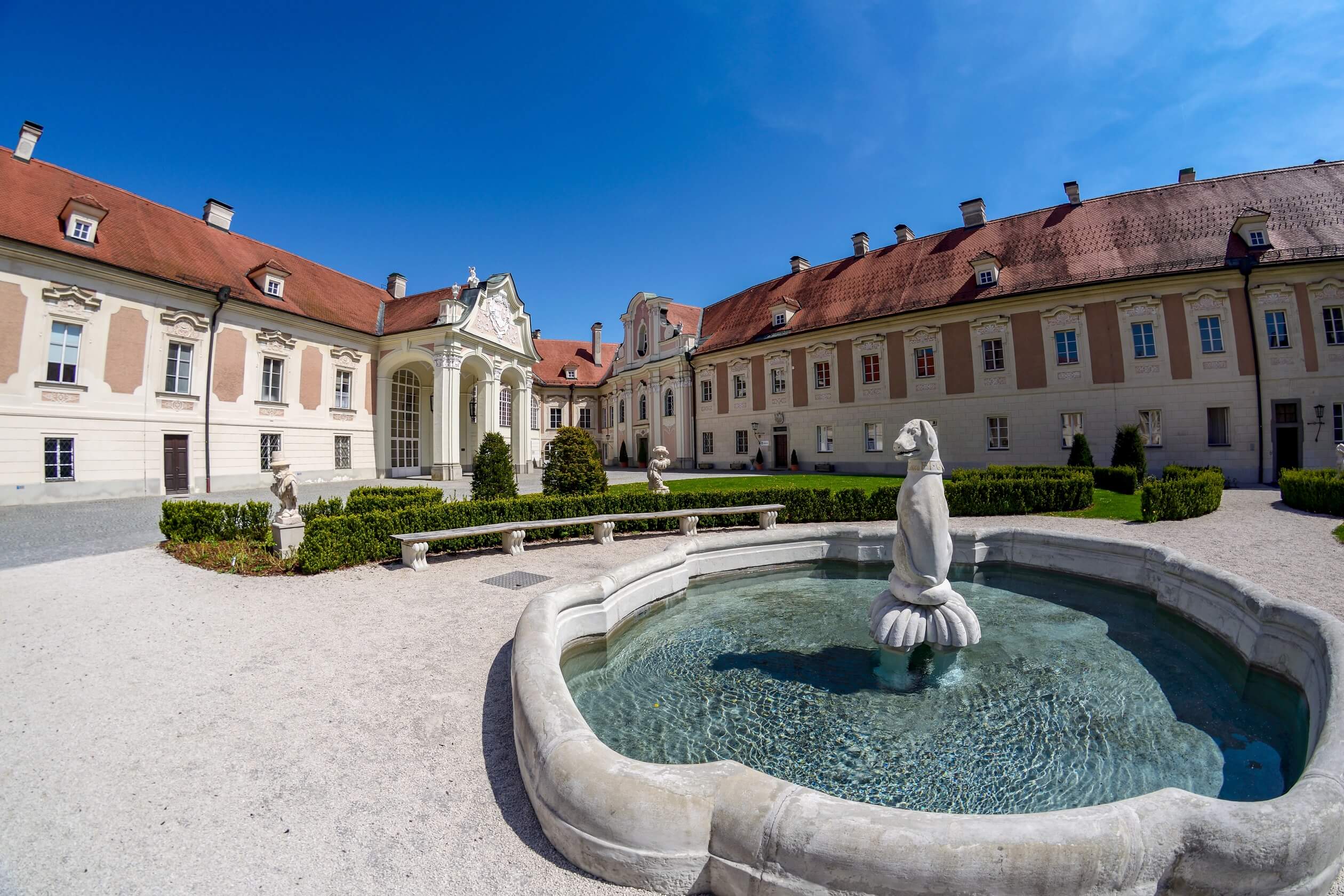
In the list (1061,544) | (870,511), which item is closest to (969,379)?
(870,511)

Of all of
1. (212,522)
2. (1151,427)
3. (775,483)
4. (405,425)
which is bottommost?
(212,522)

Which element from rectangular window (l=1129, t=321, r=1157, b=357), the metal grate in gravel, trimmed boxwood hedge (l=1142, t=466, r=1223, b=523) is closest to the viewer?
the metal grate in gravel

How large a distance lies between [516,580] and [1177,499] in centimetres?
1327

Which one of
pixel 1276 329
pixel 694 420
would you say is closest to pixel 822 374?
pixel 694 420

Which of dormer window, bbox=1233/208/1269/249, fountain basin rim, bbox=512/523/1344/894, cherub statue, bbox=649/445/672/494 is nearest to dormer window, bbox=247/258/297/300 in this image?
cherub statue, bbox=649/445/672/494

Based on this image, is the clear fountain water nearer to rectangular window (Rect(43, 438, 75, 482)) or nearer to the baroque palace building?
the baroque palace building

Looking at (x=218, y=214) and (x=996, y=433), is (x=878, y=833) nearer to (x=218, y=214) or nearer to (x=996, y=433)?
(x=996, y=433)

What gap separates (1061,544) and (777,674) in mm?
5092

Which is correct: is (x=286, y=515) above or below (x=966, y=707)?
above

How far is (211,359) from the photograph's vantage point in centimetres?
2014

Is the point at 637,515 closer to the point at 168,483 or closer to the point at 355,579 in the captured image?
the point at 355,579

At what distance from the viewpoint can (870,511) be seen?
1264 cm

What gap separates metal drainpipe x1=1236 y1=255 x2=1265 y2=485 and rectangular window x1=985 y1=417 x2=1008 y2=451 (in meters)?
7.64

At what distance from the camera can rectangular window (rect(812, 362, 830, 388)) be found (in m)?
28.3
